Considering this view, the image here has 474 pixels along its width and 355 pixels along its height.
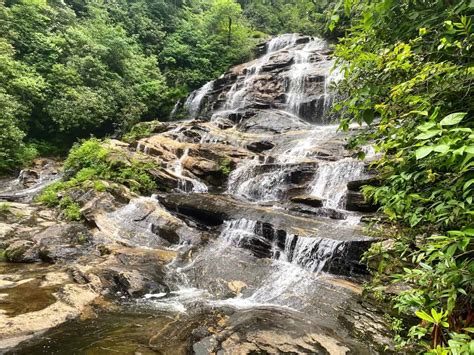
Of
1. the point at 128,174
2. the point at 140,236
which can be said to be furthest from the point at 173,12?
the point at 140,236

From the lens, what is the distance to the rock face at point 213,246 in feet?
15.6

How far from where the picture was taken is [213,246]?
8.84 meters

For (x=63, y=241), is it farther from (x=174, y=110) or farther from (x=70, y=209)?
(x=174, y=110)

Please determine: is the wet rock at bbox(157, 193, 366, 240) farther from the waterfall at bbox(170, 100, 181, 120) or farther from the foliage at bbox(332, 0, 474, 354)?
the waterfall at bbox(170, 100, 181, 120)

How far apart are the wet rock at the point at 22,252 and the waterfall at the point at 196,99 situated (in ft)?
55.7

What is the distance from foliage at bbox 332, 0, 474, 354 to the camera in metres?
1.84

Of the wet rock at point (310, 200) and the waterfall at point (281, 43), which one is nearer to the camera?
the wet rock at point (310, 200)

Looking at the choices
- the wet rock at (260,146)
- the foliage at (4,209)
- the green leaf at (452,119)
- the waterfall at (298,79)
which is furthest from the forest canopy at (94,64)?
the green leaf at (452,119)

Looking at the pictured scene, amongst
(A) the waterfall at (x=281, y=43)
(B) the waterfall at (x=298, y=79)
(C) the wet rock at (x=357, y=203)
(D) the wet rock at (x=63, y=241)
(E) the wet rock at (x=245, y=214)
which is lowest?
(D) the wet rock at (x=63, y=241)

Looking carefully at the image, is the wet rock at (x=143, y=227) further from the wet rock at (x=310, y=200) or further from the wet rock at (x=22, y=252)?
the wet rock at (x=310, y=200)

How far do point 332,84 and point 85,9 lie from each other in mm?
30176

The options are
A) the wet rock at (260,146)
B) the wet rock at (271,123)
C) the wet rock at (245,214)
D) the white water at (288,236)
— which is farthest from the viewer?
the wet rock at (271,123)

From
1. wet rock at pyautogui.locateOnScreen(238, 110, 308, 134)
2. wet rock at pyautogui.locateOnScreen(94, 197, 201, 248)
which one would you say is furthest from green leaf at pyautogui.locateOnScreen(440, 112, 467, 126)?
wet rock at pyautogui.locateOnScreen(238, 110, 308, 134)

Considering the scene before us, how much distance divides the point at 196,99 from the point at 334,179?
611 inches
